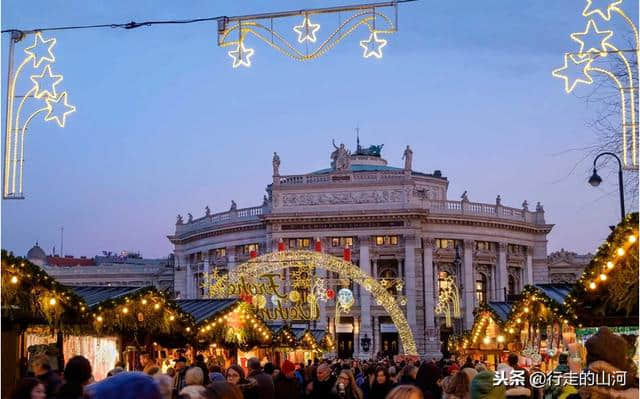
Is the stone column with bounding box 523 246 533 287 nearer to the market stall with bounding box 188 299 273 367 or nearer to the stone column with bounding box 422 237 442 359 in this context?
the stone column with bounding box 422 237 442 359

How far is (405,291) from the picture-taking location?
74.6m

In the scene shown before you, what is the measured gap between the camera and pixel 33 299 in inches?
625

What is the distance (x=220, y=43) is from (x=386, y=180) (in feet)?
202

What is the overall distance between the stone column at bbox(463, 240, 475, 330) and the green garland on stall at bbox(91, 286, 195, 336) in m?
55.8

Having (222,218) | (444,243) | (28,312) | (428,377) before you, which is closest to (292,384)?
(428,377)

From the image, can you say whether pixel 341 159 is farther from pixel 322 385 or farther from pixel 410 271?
pixel 322 385

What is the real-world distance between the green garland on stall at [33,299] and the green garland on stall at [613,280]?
8914mm

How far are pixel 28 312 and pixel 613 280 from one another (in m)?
9.67

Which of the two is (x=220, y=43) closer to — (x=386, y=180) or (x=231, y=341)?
(x=231, y=341)

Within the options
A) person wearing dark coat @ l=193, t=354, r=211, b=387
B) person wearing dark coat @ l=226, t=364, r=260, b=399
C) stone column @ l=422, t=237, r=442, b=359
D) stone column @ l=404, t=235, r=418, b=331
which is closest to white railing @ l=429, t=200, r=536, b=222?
stone column @ l=422, t=237, r=442, b=359

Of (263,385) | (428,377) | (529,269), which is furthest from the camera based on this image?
(529,269)

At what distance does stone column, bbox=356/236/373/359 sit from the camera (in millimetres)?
74375

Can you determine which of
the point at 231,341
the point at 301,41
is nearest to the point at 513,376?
the point at 301,41

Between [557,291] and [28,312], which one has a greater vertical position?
[557,291]
